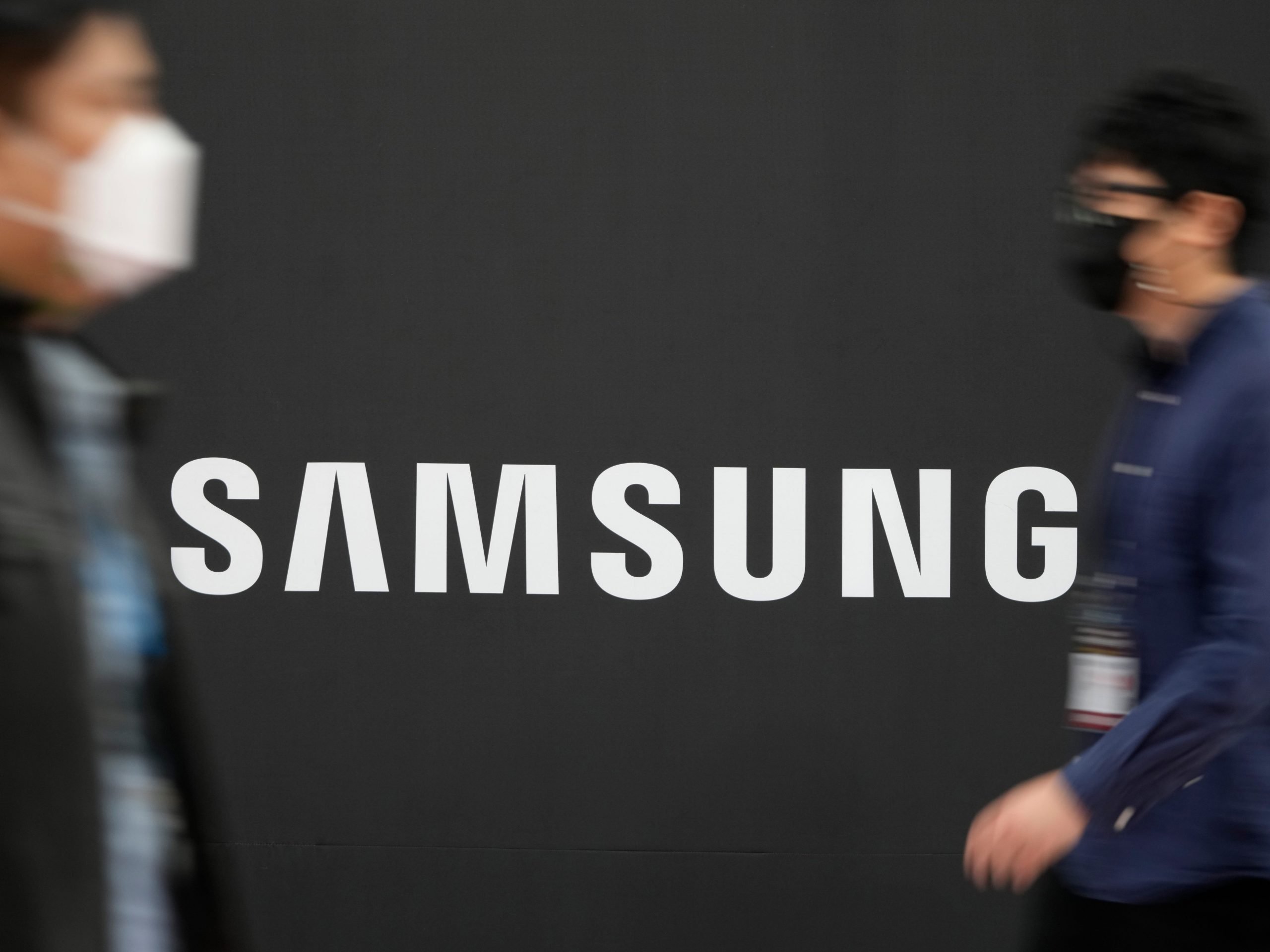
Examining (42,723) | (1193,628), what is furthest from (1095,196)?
(42,723)

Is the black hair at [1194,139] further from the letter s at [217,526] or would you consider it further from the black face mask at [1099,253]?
the letter s at [217,526]

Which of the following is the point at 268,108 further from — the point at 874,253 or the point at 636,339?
the point at 874,253

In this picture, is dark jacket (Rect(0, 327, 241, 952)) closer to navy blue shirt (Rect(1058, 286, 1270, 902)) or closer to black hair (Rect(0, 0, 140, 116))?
black hair (Rect(0, 0, 140, 116))

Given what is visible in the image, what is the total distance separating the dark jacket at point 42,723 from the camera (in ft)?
3.35

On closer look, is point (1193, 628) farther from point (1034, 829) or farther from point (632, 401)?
point (632, 401)

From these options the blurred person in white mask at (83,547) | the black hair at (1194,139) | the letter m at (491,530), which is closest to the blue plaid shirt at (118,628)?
the blurred person in white mask at (83,547)

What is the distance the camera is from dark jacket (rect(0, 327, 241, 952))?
3.35 feet

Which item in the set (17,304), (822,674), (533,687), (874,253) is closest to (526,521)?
(533,687)

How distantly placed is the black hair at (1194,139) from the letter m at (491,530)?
1585 millimetres

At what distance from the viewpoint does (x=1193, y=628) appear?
1.55 metres

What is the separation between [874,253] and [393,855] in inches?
61.0

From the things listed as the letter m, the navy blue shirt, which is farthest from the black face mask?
the letter m

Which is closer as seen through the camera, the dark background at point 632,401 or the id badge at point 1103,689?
the id badge at point 1103,689

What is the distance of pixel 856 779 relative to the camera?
3.01 metres
